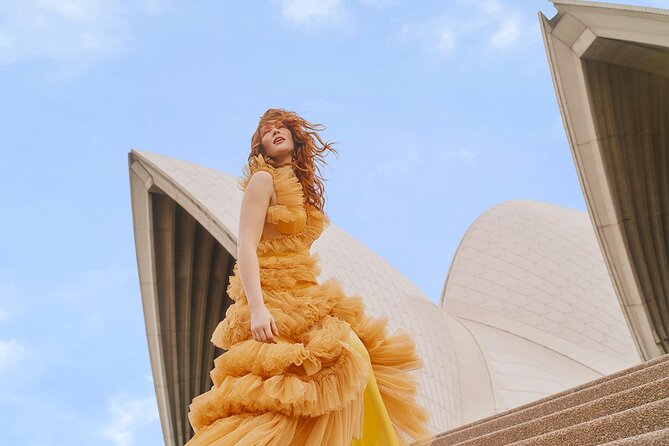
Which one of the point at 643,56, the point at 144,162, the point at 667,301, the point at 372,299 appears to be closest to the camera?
the point at 643,56

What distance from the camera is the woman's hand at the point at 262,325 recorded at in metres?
2.27

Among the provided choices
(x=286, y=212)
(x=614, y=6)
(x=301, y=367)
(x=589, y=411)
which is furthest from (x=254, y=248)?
(x=614, y=6)

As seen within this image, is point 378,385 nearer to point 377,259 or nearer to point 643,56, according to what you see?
point 643,56

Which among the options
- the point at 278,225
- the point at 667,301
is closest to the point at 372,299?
the point at 667,301

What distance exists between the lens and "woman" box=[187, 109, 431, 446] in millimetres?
2182

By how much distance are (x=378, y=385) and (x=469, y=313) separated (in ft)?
45.3

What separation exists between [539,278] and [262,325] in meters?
15.4

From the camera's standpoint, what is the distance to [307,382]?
2.21 meters

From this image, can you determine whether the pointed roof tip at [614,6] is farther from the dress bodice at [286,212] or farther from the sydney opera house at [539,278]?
the dress bodice at [286,212]

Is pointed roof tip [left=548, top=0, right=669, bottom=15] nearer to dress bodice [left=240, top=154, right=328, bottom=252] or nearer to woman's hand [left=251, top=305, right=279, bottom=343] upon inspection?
dress bodice [left=240, top=154, right=328, bottom=252]

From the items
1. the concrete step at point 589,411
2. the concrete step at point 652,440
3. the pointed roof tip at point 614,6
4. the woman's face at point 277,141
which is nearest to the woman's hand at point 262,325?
the woman's face at point 277,141

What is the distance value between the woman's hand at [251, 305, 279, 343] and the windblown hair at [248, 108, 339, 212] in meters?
0.54

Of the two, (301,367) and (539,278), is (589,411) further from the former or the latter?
(539,278)

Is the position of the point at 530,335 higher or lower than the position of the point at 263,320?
higher
